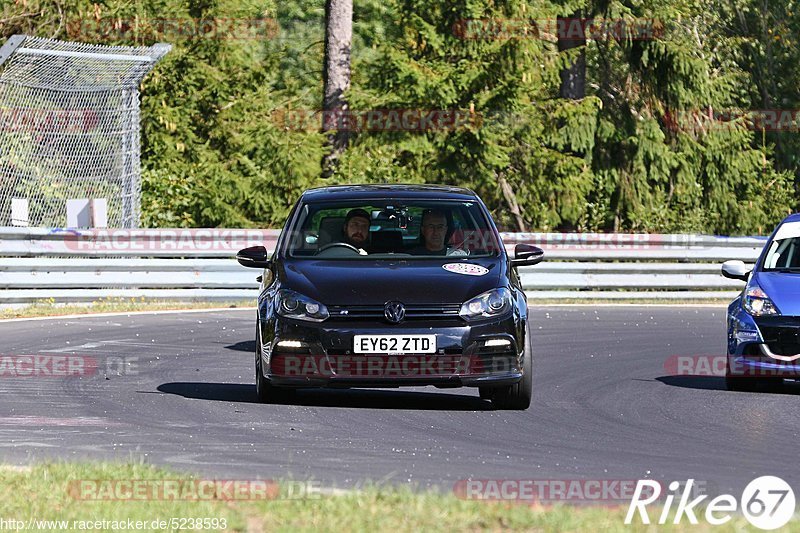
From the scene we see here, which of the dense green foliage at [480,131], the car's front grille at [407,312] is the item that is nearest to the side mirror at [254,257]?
the car's front grille at [407,312]

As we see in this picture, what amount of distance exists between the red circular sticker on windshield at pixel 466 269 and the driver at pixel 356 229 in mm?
794

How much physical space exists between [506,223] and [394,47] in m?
5.52

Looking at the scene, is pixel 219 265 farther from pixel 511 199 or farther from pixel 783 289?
pixel 511 199

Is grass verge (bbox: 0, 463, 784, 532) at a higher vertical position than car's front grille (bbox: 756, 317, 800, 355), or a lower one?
higher

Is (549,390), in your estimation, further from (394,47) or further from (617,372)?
(394,47)

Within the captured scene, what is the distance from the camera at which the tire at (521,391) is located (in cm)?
1059

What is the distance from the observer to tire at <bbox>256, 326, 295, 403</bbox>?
1077 cm

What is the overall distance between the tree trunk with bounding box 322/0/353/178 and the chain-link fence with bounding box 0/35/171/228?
8161 mm

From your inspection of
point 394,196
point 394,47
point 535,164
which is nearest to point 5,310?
point 394,196

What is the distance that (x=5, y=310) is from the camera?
20.2 m

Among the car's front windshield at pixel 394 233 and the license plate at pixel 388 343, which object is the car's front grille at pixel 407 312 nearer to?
the license plate at pixel 388 343

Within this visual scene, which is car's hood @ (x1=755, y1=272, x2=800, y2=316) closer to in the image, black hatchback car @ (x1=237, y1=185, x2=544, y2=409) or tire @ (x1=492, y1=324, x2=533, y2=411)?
black hatchback car @ (x1=237, y1=185, x2=544, y2=409)

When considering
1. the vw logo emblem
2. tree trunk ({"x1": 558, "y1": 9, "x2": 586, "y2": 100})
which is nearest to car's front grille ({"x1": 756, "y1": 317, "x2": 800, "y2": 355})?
the vw logo emblem

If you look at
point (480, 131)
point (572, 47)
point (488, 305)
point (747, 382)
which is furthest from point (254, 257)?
point (572, 47)
